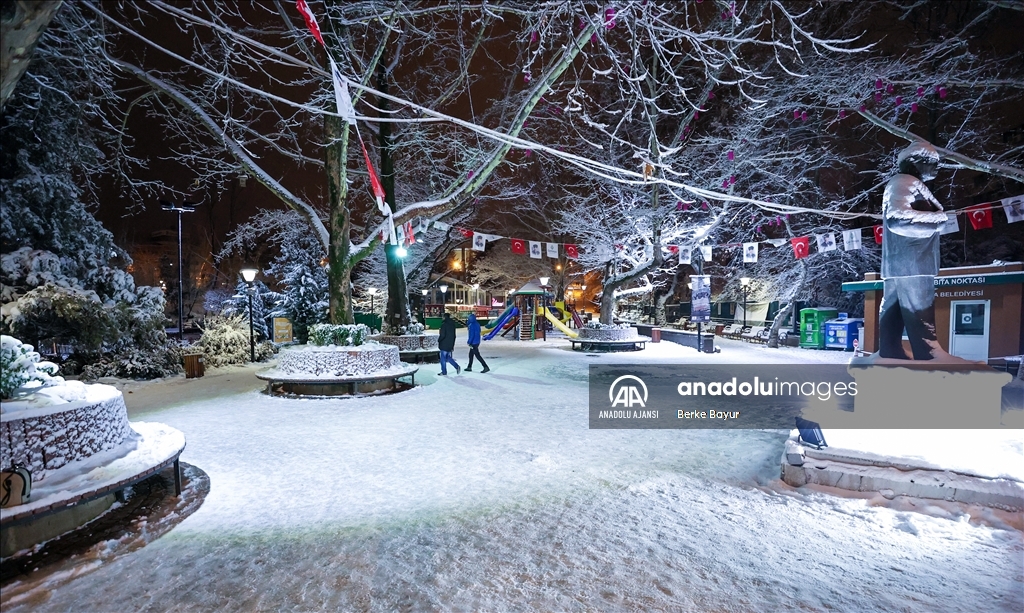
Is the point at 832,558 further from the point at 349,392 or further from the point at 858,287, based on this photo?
the point at 858,287

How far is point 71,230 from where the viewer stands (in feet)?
41.3

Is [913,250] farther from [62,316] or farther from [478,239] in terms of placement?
[62,316]

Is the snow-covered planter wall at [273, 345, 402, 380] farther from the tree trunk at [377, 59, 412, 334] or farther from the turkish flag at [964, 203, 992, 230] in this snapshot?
the turkish flag at [964, 203, 992, 230]

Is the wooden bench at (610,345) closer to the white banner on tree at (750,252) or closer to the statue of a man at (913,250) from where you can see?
the white banner on tree at (750,252)

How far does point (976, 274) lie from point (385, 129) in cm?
1932

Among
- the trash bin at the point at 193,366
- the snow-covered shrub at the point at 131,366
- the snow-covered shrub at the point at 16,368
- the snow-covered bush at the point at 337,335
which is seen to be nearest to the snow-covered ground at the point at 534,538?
the snow-covered shrub at the point at 16,368

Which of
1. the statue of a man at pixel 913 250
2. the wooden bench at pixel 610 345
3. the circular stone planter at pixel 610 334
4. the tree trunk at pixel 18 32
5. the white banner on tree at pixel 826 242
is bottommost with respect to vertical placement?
the wooden bench at pixel 610 345

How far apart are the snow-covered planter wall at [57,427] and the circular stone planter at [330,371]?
5.44 m

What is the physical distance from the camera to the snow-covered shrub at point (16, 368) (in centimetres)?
376

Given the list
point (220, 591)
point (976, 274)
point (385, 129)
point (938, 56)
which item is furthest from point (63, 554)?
point (976, 274)

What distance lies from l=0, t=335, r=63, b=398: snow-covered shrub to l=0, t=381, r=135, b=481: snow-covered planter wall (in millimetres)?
167

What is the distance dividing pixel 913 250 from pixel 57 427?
9.66 m

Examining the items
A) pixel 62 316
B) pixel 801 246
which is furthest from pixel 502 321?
pixel 62 316

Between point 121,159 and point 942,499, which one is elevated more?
point 121,159
